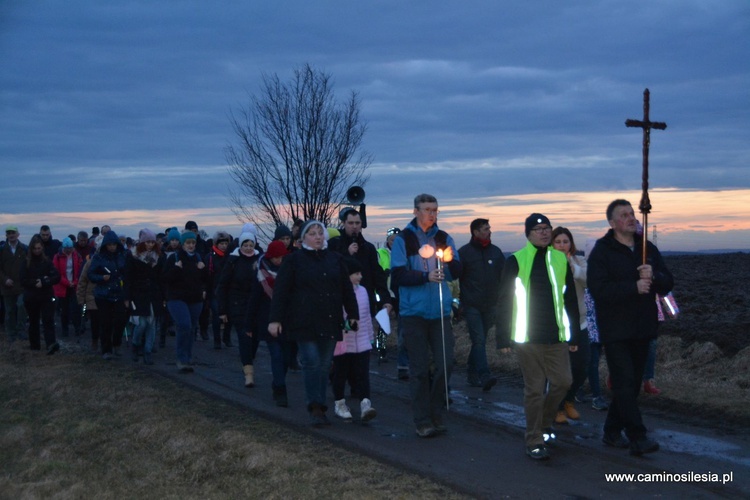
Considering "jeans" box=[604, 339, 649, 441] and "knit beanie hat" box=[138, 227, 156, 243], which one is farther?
"knit beanie hat" box=[138, 227, 156, 243]

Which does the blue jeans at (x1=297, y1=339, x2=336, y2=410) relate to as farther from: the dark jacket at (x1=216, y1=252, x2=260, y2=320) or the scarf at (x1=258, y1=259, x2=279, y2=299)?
the dark jacket at (x1=216, y1=252, x2=260, y2=320)

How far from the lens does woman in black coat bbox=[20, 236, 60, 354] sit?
55.4ft

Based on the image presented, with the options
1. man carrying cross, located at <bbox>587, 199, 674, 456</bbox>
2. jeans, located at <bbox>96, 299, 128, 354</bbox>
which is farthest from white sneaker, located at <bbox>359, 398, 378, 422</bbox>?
jeans, located at <bbox>96, 299, 128, 354</bbox>

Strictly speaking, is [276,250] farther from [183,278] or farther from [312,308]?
[183,278]

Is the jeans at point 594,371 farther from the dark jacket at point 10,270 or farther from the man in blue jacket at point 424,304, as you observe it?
the dark jacket at point 10,270

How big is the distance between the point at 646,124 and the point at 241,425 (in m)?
4.98

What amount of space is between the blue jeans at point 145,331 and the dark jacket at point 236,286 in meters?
2.96

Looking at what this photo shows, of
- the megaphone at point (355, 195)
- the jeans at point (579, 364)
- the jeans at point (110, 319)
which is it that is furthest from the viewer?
the megaphone at point (355, 195)

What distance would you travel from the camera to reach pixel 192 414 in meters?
10.4

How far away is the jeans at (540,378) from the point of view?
8195 millimetres

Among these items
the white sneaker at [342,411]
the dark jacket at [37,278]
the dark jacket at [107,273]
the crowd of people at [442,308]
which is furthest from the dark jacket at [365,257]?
the dark jacket at [37,278]

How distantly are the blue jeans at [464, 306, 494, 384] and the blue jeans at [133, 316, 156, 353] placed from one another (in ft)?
18.9

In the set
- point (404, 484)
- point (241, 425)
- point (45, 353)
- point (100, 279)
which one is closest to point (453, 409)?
point (241, 425)

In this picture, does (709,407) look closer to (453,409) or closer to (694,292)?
(453,409)
